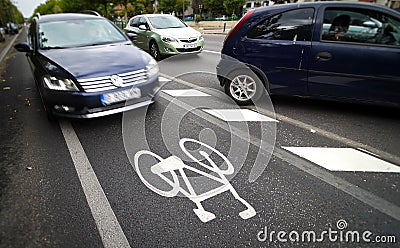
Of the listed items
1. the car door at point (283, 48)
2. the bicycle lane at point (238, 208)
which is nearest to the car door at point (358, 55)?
the car door at point (283, 48)

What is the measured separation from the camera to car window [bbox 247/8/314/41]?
4254mm

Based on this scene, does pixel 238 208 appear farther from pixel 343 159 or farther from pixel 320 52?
pixel 320 52

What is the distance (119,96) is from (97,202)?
182 centimetres

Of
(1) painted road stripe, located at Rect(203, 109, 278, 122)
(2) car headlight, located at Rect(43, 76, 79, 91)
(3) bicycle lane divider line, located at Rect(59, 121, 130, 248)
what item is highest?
(2) car headlight, located at Rect(43, 76, 79, 91)

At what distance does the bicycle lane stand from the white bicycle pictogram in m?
0.05

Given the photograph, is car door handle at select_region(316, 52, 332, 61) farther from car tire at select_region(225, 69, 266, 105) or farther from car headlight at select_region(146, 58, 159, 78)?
car headlight at select_region(146, 58, 159, 78)

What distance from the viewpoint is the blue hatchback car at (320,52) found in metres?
3.89

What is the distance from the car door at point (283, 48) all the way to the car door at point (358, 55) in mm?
170

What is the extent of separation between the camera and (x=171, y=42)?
9.44 m

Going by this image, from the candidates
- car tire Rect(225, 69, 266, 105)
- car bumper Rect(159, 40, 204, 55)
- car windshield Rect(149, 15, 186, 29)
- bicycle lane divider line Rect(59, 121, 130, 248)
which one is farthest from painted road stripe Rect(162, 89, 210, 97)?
car windshield Rect(149, 15, 186, 29)

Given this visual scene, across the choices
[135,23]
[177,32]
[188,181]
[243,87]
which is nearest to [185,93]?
[243,87]

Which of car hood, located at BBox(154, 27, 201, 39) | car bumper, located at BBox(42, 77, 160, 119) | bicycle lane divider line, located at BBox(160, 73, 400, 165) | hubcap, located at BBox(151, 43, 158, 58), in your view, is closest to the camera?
bicycle lane divider line, located at BBox(160, 73, 400, 165)

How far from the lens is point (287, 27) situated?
443cm

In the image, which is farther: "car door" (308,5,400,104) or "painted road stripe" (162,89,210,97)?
"painted road stripe" (162,89,210,97)
